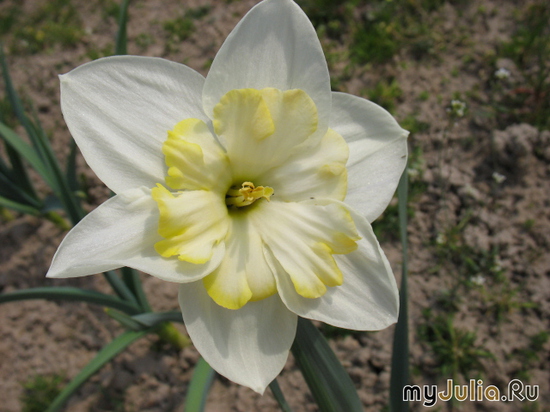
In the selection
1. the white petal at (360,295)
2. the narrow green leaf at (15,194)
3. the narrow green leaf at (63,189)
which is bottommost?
the narrow green leaf at (15,194)

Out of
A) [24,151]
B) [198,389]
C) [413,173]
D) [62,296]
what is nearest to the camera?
[198,389]

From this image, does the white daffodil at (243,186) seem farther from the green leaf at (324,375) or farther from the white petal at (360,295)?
the green leaf at (324,375)

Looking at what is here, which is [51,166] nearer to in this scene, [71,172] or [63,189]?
[63,189]

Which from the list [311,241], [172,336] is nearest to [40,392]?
[172,336]

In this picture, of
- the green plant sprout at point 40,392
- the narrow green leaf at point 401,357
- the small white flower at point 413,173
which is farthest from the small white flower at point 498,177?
the green plant sprout at point 40,392

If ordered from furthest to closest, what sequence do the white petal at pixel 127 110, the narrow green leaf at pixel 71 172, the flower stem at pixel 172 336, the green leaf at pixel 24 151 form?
the flower stem at pixel 172 336, the narrow green leaf at pixel 71 172, the green leaf at pixel 24 151, the white petal at pixel 127 110

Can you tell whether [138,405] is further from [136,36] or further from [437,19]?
[437,19]
